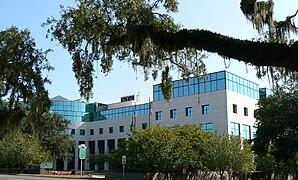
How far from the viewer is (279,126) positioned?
103ft

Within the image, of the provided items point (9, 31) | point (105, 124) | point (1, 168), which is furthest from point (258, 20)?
point (105, 124)

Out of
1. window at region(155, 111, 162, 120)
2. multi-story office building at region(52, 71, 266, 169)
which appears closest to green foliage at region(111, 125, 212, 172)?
multi-story office building at region(52, 71, 266, 169)

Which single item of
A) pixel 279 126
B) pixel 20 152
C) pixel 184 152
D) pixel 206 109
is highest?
pixel 206 109

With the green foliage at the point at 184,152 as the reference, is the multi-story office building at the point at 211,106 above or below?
above

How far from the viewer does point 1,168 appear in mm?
74312

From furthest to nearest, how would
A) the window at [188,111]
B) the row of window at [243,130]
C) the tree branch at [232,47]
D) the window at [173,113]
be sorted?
the window at [173,113]
the window at [188,111]
the row of window at [243,130]
the tree branch at [232,47]

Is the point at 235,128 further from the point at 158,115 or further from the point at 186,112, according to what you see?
the point at 158,115

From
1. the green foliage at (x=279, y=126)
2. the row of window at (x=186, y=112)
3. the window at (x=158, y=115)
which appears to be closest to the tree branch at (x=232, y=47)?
the green foliage at (x=279, y=126)

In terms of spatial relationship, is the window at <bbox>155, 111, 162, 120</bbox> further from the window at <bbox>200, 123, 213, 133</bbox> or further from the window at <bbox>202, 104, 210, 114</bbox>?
the window at <bbox>200, 123, 213, 133</bbox>

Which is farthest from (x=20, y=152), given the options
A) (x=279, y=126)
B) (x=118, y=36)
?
(x=118, y=36)

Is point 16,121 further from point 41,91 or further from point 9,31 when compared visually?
point 9,31

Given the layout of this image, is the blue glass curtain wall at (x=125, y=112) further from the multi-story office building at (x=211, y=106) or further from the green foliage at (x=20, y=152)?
the green foliage at (x=20, y=152)

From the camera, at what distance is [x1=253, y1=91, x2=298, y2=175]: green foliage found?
30.4 meters

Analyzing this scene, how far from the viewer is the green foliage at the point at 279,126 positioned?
3042cm
